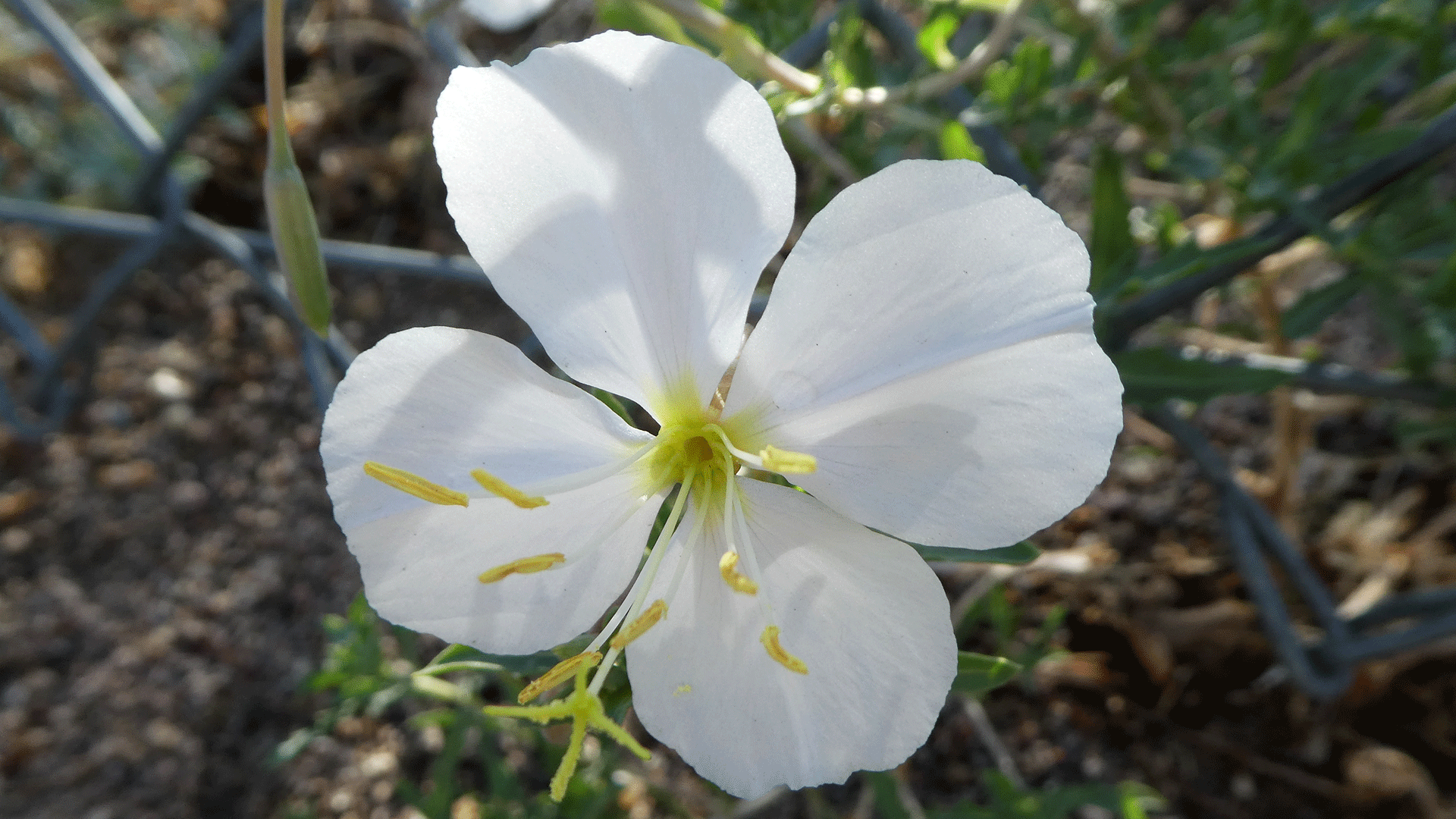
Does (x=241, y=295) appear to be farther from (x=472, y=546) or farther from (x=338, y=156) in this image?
(x=472, y=546)

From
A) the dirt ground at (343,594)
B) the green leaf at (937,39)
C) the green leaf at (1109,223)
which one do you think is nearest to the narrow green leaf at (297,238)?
the green leaf at (937,39)

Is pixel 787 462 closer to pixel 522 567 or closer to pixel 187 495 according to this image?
pixel 522 567

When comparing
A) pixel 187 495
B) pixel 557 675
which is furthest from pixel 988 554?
pixel 187 495

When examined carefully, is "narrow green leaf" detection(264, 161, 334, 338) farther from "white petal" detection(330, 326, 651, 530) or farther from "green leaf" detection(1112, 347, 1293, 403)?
"green leaf" detection(1112, 347, 1293, 403)

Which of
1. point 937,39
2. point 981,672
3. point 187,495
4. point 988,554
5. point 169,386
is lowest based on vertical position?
point 187,495

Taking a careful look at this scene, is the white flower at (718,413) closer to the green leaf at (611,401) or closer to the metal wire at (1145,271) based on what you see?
the green leaf at (611,401)

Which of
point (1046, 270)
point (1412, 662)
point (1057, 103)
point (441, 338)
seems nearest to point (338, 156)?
point (1057, 103)

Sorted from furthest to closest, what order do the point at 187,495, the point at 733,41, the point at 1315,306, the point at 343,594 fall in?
1. the point at 187,495
2. the point at 343,594
3. the point at 1315,306
4. the point at 733,41
